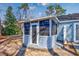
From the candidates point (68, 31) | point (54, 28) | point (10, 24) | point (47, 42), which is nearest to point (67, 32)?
point (68, 31)

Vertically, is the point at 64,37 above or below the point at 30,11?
below

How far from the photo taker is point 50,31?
2699 millimetres

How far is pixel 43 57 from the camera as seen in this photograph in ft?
8.77

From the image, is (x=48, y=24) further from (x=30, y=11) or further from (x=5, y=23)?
(x=5, y=23)

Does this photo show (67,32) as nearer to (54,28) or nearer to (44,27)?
(54,28)

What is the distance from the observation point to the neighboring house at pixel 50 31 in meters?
2.68

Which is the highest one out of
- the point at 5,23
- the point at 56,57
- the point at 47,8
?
the point at 47,8

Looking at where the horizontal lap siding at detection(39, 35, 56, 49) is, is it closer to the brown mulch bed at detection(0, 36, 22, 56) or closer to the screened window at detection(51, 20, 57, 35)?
the screened window at detection(51, 20, 57, 35)

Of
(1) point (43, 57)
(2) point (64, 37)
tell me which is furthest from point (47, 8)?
(1) point (43, 57)

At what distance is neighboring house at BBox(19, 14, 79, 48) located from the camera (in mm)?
2684

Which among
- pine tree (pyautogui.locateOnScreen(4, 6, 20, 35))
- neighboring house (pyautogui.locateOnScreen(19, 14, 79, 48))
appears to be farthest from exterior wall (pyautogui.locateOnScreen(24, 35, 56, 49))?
pine tree (pyautogui.locateOnScreen(4, 6, 20, 35))

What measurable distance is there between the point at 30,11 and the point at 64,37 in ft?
1.72

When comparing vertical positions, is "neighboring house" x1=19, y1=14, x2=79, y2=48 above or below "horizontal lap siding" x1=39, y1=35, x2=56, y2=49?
above

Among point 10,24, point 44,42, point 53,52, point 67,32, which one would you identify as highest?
point 10,24
